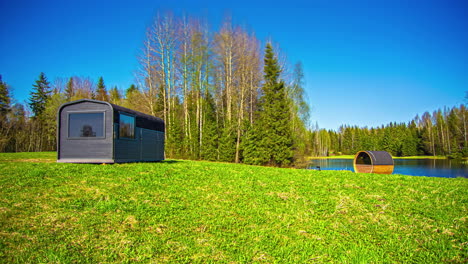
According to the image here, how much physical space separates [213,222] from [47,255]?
9.93 feet

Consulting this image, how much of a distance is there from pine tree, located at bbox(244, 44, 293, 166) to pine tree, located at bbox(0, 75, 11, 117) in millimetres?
35136

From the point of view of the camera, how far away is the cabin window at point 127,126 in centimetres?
1199

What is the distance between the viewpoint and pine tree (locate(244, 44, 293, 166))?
24750mm

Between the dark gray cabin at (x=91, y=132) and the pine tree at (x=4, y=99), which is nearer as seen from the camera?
the dark gray cabin at (x=91, y=132)

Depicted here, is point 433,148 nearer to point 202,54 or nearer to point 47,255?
point 202,54

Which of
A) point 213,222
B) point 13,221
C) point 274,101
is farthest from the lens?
point 274,101

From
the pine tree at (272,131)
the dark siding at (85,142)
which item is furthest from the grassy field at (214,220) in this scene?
the pine tree at (272,131)

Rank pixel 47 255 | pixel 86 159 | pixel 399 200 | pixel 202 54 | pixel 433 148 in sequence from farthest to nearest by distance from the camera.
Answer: pixel 433 148, pixel 202 54, pixel 86 159, pixel 399 200, pixel 47 255

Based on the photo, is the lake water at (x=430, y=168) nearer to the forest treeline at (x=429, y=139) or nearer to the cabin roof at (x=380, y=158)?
the cabin roof at (x=380, y=158)

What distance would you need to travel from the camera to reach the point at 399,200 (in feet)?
26.4

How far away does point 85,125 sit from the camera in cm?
1165

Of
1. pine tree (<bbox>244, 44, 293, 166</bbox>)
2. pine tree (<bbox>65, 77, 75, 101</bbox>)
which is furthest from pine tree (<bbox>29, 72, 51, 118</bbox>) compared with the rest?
pine tree (<bbox>244, 44, 293, 166</bbox>)

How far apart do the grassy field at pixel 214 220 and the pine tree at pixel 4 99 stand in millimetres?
37603

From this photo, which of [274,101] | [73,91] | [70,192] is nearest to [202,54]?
[274,101]
